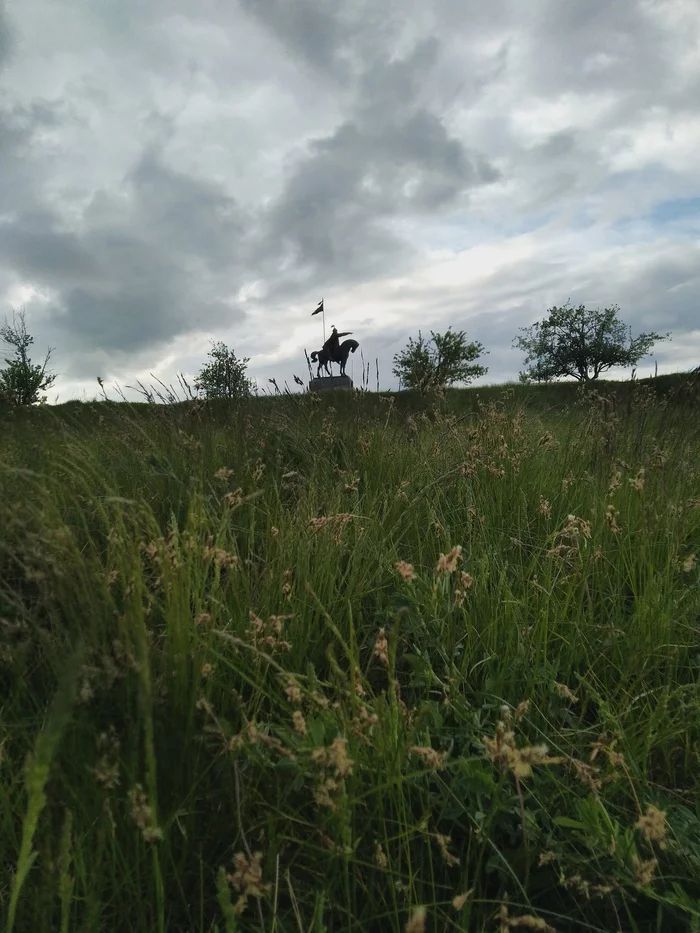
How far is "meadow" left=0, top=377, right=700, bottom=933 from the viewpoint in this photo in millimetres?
971

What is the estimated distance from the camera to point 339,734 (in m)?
1.06

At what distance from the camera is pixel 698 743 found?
4.70 ft

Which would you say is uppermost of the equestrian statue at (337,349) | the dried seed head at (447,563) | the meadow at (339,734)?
the equestrian statue at (337,349)

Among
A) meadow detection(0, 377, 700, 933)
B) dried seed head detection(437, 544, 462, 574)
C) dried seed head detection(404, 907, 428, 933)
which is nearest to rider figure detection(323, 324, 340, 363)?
meadow detection(0, 377, 700, 933)

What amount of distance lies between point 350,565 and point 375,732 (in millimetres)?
923

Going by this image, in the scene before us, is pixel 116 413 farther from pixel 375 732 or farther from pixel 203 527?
pixel 375 732

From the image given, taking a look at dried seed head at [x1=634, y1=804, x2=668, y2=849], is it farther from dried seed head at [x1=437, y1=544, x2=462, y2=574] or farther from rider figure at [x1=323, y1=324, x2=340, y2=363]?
rider figure at [x1=323, y1=324, x2=340, y2=363]

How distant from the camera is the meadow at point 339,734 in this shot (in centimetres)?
97

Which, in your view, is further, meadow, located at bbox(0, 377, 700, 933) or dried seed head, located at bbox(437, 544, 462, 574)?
dried seed head, located at bbox(437, 544, 462, 574)

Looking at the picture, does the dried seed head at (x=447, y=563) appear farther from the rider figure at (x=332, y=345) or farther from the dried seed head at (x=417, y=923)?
the rider figure at (x=332, y=345)

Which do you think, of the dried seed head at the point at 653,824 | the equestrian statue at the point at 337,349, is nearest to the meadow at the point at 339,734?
the dried seed head at the point at 653,824

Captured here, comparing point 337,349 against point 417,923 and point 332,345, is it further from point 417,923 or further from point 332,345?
point 417,923

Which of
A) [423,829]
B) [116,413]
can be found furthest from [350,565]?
[116,413]

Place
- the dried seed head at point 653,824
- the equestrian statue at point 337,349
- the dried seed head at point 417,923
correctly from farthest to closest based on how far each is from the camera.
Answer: the equestrian statue at point 337,349 → the dried seed head at point 653,824 → the dried seed head at point 417,923
